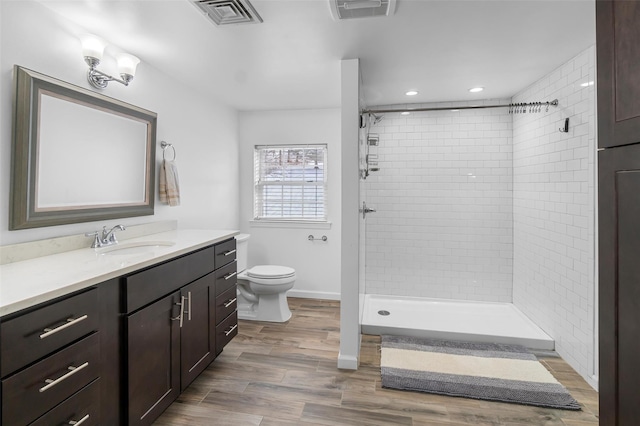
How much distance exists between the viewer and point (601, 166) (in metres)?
0.82

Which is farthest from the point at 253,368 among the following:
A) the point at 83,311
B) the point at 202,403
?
the point at 83,311

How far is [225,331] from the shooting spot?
7.91 ft

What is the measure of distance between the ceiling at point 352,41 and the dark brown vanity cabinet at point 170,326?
1380mm

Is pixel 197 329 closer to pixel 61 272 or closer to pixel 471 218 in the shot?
pixel 61 272

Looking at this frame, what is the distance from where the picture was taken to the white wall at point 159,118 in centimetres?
157

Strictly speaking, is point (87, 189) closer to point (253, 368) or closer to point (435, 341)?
point (253, 368)

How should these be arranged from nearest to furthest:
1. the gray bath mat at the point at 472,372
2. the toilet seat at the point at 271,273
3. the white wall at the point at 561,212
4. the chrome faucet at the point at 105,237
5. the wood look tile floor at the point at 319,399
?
1. the wood look tile floor at the point at 319,399
2. the chrome faucet at the point at 105,237
3. the gray bath mat at the point at 472,372
4. the white wall at the point at 561,212
5. the toilet seat at the point at 271,273

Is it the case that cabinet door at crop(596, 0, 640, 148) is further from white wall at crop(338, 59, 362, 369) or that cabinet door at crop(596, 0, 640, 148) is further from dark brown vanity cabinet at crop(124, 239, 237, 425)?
dark brown vanity cabinet at crop(124, 239, 237, 425)

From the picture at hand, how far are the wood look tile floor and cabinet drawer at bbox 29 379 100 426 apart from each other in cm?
60

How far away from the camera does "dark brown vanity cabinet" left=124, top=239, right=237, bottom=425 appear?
154 cm

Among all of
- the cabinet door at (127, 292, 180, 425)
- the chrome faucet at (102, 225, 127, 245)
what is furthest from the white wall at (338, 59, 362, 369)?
the chrome faucet at (102, 225, 127, 245)

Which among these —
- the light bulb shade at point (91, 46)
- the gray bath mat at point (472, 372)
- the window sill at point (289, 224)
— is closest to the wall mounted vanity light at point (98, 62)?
the light bulb shade at point (91, 46)

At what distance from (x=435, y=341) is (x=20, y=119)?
320cm

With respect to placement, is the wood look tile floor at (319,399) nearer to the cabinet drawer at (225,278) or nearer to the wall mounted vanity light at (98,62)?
the cabinet drawer at (225,278)
